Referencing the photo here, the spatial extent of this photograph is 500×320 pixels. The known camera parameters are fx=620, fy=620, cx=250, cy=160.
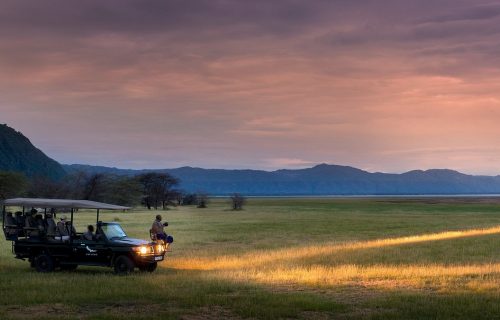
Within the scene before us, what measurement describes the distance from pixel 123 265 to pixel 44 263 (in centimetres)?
378

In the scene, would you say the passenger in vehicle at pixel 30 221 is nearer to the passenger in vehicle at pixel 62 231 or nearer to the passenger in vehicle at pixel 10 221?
the passenger in vehicle at pixel 10 221

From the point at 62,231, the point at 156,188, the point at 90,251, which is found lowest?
the point at 90,251

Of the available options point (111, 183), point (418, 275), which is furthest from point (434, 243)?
point (111, 183)

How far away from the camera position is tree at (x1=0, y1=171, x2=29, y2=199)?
109812mm

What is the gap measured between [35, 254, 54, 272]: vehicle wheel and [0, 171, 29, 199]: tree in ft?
293

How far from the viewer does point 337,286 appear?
813 inches

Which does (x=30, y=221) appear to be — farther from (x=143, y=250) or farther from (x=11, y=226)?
(x=143, y=250)

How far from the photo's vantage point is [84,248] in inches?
1008

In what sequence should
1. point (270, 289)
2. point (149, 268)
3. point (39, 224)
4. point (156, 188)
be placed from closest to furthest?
1. point (270, 289)
2. point (149, 268)
3. point (39, 224)
4. point (156, 188)

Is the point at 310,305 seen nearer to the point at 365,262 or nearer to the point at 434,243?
the point at 365,262

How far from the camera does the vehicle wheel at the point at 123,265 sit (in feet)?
81.6

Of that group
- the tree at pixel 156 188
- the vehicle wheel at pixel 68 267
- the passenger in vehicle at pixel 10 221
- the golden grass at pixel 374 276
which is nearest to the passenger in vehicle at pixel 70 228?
the vehicle wheel at pixel 68 267

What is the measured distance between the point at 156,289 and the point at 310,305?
5686mm

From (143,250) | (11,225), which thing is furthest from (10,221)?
(143,250)
